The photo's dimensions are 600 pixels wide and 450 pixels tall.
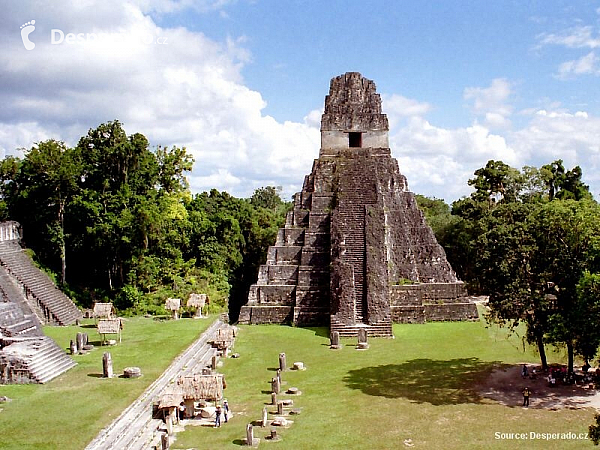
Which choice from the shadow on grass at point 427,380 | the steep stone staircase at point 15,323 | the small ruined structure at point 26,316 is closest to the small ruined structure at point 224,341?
the small ruined structure at point 26,316

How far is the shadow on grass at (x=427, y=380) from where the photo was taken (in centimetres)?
1509

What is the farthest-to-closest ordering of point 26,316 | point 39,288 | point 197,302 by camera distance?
point 197,302 < point 39,288 < point 26,316

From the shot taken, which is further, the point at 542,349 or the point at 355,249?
the point at 355,249

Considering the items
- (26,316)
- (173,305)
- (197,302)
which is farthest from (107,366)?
(197,302)

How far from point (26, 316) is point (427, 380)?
41.4ft

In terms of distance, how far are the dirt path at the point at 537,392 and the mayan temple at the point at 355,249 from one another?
6841 millimetres

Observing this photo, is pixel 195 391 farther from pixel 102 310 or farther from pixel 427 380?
pixel 102 310

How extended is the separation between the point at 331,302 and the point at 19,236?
15.0m

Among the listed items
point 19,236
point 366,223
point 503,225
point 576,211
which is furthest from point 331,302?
point 19,236

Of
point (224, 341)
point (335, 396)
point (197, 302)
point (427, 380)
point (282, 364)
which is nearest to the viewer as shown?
point (335, 396)

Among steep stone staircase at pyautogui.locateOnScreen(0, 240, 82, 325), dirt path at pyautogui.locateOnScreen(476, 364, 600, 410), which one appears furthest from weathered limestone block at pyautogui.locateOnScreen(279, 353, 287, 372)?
steep stone staircase at pyautogui.locateOnScreen(0, 240, 82, 325)

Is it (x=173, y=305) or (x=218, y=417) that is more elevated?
(x=173, y=305)

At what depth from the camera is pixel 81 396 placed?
14.6 meters


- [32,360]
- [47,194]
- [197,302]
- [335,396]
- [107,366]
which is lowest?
[335,396]
